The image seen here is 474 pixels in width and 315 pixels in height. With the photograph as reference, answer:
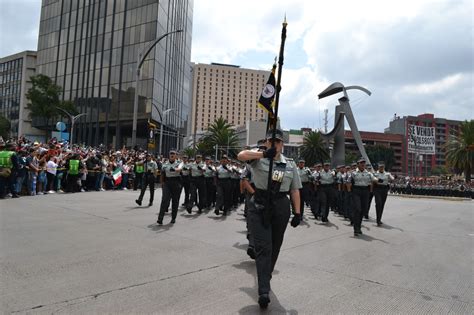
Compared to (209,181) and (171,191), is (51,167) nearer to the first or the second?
(209,181)

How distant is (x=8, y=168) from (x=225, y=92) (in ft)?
454

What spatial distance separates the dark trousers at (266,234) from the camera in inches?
169

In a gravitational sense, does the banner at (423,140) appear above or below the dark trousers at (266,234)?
above

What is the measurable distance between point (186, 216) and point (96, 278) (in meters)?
6.67

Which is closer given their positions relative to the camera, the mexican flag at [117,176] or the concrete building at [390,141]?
the mexican flag at [117,176]

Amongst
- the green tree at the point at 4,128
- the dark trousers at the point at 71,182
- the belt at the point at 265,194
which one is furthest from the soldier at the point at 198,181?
the green tree at the point at 4,128

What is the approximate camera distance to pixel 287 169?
4781 mm

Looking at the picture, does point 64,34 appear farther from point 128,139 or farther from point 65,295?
point 65,295

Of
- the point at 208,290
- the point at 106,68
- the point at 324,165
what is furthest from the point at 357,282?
the point at 106,68

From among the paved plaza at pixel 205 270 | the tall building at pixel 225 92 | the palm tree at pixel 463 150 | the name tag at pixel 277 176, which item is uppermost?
the tall building at pixel 225 92

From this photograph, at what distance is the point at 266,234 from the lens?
175 inches

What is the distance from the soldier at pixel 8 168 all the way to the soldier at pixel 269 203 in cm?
1098

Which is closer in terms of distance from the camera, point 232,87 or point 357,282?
point 357,282

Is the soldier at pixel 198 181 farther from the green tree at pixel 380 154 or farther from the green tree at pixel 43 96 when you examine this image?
the green tree at pixel 380 154
